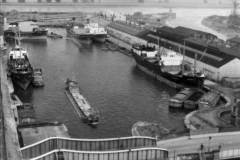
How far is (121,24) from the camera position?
995 inches

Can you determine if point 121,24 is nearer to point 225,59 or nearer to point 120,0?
point 225,59

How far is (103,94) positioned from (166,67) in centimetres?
320

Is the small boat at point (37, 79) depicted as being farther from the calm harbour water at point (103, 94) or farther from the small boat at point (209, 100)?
the small boat at point (209, 100)

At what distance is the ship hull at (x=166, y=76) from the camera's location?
498 inches

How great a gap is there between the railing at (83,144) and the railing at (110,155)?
338mm

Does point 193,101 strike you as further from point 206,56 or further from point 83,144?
point 83,144

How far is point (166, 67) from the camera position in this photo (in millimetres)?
14484

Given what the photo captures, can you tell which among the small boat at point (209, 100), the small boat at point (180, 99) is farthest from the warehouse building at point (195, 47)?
the small boat at point (180, 99)

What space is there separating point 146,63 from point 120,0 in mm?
31635

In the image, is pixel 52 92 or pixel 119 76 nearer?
pixel 52 92

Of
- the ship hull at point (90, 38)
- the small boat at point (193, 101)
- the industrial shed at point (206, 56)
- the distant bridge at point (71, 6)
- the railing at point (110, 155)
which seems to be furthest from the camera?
the distant bridge at point (71, 6)

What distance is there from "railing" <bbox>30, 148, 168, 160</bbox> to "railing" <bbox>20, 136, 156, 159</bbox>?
1.11 feet

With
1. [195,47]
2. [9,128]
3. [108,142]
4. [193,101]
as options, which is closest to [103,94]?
[193,101]

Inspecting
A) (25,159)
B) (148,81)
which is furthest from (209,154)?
(148,81)
